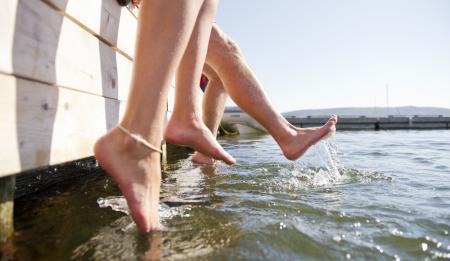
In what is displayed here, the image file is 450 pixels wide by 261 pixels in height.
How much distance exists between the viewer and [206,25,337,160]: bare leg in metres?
1.57

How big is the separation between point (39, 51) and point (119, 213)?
530mm

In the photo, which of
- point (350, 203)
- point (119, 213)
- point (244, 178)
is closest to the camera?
point (119, 213)

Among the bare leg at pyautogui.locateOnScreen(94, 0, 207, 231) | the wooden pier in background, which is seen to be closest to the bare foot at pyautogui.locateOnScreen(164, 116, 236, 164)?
the bare leg at pyautogui.locateOnScreen(94, 0, 207, 231)

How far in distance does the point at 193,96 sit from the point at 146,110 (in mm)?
335

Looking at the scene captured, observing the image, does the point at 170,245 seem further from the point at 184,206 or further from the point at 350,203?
the point at 350,203

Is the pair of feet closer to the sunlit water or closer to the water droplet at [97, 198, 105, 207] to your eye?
the sunlit water

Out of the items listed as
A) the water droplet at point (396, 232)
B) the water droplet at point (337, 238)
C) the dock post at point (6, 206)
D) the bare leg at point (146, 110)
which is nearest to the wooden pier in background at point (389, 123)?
the water droplet at point (396, 232)

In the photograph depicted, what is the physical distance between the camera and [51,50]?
1.08 meters

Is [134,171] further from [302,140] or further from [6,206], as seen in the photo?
[302,140]

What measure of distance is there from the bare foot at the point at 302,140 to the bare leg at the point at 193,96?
368 millimetres

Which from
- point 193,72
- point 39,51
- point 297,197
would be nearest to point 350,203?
point 297,197

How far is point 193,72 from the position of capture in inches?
48.6

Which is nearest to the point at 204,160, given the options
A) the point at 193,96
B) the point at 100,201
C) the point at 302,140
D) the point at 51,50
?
A: the point at 302,140

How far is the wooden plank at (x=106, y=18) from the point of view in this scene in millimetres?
1225
